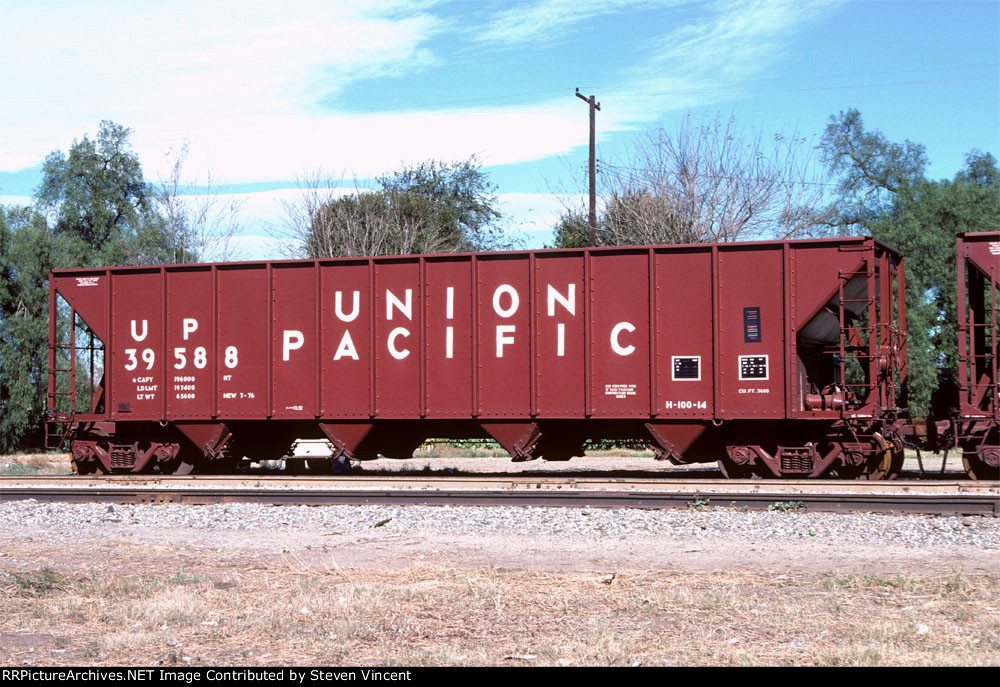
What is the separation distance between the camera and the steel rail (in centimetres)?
1086

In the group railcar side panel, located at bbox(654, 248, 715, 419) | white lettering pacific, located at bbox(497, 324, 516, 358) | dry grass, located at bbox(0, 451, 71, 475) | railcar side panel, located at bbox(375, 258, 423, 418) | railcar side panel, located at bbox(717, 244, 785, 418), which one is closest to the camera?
railcar side panel, located at bbox(717, 244, 785, 418)

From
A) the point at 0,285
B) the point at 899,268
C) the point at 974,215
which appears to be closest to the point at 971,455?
the point at 899,268

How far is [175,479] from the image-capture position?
49.0 ft

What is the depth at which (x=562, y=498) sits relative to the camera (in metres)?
11.8

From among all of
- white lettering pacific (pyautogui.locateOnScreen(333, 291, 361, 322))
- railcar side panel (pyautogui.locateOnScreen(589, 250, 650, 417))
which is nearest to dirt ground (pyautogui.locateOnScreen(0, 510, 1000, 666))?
railcar side panel (pyautogui.locateOnScreen(589, 250, 650, 417))

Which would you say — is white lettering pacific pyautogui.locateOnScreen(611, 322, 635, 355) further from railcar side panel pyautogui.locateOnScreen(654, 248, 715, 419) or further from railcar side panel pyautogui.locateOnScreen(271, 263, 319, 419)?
railcar side panel pyautogui.locateOnScreen(271, 263, 319, 419)

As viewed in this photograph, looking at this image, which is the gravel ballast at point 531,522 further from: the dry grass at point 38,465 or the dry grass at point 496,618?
the dry grass at point 38,465

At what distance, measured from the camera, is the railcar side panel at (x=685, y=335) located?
14.4 meters

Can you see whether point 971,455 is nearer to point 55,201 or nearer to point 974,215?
point 974,215

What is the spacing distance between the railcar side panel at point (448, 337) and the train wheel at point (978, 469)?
7495mm

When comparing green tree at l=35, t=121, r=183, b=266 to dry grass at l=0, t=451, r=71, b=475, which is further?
green tree at l=35, t=121, r=183, b=266

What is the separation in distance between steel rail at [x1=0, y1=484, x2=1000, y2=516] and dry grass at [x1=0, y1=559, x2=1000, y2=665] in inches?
133

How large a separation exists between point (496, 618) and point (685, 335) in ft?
29.1
